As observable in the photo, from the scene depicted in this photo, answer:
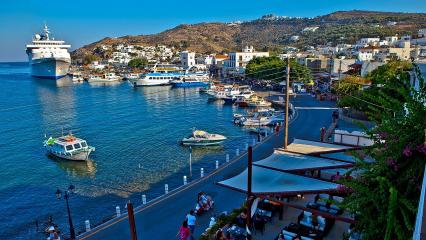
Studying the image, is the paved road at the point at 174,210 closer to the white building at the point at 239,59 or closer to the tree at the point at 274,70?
the tree at the point at 274,70

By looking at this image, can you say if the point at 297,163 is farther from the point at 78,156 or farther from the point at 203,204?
the point at 78,156

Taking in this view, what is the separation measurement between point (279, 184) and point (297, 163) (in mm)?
2376

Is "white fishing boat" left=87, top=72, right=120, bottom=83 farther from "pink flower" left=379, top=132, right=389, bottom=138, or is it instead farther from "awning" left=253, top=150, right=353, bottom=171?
"pink flower" left=379, top=132, right=389, bottom=138

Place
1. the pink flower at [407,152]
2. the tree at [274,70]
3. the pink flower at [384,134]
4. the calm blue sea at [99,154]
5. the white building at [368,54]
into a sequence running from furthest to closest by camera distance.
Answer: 1. the white building at [368,54]
2. the tree at [274,70]
3. the calm blue sea at [99,154]
4. the pink flower at [384,134]
5. the pink flower at [407,152]

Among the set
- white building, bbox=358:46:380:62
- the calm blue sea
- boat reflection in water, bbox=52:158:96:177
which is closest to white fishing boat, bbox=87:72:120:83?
the calm blue sea

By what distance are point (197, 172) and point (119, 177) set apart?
18.3 ft

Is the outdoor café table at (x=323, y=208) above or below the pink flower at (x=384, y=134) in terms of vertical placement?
below

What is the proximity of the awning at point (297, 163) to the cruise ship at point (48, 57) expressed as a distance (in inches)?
3959

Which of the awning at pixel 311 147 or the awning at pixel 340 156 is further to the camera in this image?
the awning at pixel 311 147

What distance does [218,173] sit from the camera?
1927cm

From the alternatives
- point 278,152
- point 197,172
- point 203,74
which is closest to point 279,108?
point 197,172

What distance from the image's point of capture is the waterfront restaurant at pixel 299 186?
34.2ft

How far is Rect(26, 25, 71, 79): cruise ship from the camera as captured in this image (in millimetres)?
101438

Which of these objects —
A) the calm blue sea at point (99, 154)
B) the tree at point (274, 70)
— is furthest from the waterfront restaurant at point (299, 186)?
the tree at point (274, 70)
